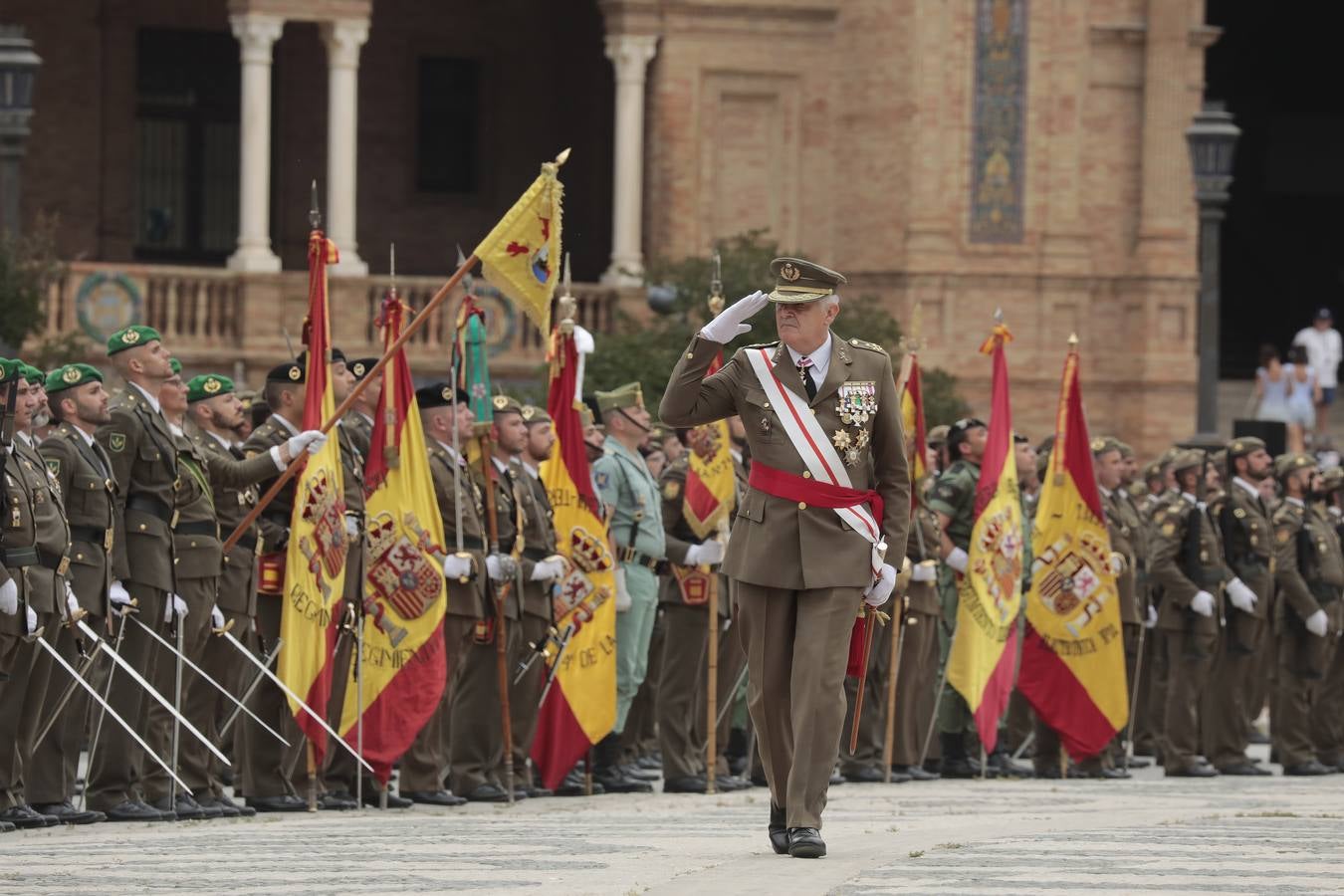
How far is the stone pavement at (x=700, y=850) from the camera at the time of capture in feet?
29.6

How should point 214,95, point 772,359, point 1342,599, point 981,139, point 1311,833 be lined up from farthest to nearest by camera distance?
point 214,95 < point 981,139 < point 1342,599 < point 1311,833 < point 772,359

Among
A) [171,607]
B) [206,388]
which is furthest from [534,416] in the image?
[171,607]

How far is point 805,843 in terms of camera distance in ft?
31.6

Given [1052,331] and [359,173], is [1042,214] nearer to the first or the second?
[1052,331]

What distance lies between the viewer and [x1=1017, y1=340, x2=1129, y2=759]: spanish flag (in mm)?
16016

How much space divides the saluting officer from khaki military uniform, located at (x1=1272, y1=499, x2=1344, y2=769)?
7074 millimetres

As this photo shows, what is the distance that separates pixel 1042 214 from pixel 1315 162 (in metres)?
7.72

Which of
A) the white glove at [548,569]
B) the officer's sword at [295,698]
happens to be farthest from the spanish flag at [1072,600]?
the officer's sword at [295,698]

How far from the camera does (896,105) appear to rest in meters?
30.9

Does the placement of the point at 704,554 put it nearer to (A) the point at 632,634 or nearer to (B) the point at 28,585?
(A) the point at 632,634

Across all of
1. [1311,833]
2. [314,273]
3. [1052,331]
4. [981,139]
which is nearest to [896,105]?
[981,139]

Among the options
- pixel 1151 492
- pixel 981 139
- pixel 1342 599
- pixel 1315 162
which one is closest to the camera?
Answer: pixel 1342 599

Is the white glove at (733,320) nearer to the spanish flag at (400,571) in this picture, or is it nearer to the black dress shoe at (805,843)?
the black dress shoe at (805,843)

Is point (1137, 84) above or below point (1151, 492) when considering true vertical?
above
